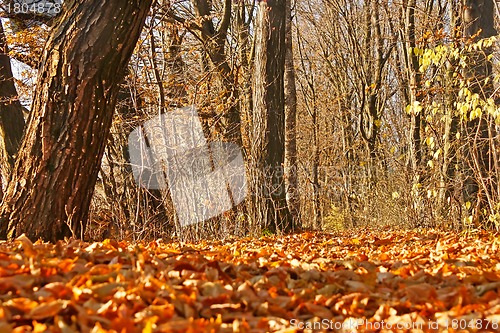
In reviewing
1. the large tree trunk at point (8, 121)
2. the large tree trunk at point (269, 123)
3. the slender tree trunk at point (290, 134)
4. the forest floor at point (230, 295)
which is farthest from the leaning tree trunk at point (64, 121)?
the large tree trunk at point (8, 121)

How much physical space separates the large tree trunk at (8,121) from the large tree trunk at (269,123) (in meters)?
3.88

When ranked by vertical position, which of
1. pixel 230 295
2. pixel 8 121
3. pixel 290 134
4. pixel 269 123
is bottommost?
pixel 230 295

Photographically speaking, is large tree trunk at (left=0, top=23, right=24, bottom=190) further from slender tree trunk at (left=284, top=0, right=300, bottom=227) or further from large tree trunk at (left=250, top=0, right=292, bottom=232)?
slender tree trunk at (left=284, top=0, right=300, bottom=227)

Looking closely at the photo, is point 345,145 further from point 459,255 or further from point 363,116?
point 459,255

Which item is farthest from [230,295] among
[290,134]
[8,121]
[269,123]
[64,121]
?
[8,121]

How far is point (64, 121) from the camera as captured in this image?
4.46 meters

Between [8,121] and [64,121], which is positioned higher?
[8,121]

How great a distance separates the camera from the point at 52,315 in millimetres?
2141

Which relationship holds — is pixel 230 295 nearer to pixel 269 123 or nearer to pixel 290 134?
pixel 269 123

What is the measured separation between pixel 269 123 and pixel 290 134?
135cm

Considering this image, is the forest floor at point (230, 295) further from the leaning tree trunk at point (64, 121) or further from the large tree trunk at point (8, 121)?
the large tree trunk at point (8, 121)

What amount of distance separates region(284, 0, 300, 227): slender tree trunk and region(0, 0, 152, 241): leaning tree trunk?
3.56 meters

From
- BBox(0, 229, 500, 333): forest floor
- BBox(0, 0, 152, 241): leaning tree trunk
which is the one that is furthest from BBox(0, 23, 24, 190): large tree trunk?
BBox(0, 229, 500, 333): forest floor

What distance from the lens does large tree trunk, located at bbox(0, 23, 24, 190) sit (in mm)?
8531
